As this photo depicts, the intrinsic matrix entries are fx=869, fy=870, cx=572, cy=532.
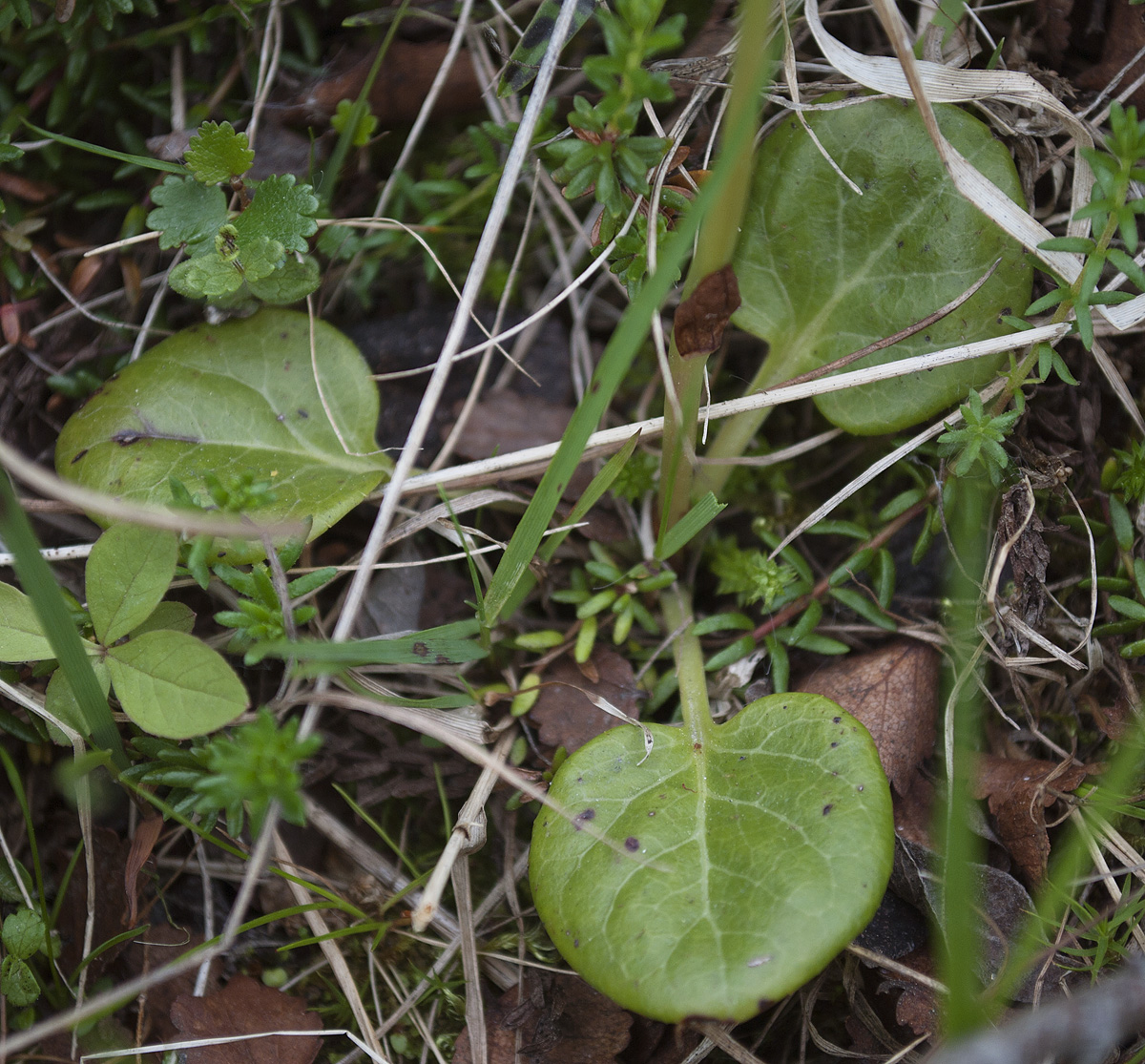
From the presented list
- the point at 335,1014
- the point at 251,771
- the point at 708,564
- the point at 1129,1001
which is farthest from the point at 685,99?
the point at 335,1014

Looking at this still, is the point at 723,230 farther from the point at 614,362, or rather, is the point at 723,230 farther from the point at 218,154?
the point at 218,154

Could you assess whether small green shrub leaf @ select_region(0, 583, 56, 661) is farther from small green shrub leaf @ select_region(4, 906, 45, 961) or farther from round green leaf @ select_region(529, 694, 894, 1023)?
round green leaf @ select_region(529, 694, 894, 1023)

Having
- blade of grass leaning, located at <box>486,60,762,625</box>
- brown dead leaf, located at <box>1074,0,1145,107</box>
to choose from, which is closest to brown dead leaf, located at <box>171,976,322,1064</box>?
blade of grass leaning, located at <box>486,60,762,625</box>

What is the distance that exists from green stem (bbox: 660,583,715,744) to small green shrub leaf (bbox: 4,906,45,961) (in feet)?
4.88

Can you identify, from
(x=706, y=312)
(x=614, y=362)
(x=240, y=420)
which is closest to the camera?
(x=614, y=362)

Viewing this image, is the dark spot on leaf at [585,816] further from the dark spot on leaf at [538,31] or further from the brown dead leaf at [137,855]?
the dark spot on leaf at [538,31]

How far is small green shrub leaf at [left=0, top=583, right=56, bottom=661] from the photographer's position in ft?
6.06

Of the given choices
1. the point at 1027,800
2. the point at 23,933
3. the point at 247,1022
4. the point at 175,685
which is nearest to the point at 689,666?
the point at 1027,800

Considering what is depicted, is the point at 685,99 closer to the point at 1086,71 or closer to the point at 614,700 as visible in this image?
the point at 1086,71

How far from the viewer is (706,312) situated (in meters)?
1.68

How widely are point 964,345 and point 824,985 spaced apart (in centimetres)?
146

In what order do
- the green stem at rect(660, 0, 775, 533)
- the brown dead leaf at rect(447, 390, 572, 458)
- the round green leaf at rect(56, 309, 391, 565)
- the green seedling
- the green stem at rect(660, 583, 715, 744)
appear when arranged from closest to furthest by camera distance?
the green stem at rect(660, 0, 775, 533) → the green seedling → the green stem at rect(660, 583, 715, 744) → the round green leaf at rect(56, 309, 391, 565) → the brown dead leaf at rect(447, 390, 572, 458)

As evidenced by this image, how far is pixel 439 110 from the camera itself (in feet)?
8.21

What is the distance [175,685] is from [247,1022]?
78cm
